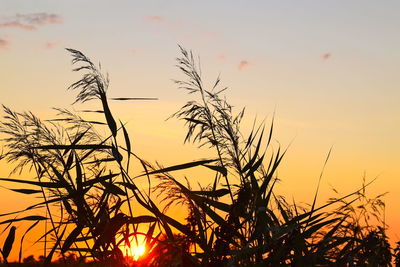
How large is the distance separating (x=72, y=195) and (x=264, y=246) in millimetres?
1571

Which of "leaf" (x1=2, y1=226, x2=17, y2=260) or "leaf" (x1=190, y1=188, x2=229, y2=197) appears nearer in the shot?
"leaf" (x1=190, y1=188, x2=229, y2=197)

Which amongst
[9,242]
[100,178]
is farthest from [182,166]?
[9,242]

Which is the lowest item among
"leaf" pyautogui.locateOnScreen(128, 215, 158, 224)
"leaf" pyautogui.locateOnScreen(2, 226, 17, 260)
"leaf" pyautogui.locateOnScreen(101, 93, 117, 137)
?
"leaf" pyautogui.locateOnScreen(128, 215, 158, 224)

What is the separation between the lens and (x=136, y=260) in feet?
13.8

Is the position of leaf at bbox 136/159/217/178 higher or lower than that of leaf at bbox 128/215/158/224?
higher

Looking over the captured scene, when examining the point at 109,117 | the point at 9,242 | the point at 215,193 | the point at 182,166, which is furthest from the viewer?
the point at 9,242

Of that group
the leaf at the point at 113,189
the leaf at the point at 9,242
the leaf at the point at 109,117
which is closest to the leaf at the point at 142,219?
the leaf at the point at 113,189

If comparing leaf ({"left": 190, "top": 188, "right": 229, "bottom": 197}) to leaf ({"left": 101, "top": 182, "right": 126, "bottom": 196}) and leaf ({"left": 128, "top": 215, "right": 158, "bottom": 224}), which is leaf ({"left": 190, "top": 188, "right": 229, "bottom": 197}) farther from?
leaf ({"left": 101, "top": 182, "right": 126, "bottom": 196})

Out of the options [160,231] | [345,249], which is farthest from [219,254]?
[345,249]

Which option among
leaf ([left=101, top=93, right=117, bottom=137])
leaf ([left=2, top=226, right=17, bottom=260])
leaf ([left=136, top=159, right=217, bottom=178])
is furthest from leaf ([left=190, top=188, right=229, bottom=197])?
leaf ([left=2, top=226, right=17, bottom=260])

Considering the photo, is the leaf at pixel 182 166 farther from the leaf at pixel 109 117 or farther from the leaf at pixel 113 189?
the leaf at pixel 109 117

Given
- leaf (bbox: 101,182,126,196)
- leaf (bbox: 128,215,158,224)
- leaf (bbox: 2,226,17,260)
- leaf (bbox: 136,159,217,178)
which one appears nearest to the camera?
leaf (bbox: 136,159,217,178)

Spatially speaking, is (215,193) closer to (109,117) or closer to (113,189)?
(113,189)

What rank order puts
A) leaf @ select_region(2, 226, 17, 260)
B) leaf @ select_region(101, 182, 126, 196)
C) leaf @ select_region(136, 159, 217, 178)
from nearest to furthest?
leaf @ select_region(136, 159, 217, 178) → leaf @ select_region(101, 182, 126, 196) → leaf @ select_region(2, 226, 17, 260)
